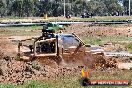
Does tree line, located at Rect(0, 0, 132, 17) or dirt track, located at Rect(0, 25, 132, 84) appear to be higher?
dirt track, located at Rect(0, 25, 132, 84)

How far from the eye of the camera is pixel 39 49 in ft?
52.6

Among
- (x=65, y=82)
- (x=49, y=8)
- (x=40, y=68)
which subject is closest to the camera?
(x=65, y=82)

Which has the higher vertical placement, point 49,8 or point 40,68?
point 40,68

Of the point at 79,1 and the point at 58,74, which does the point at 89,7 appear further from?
the point at 58,74

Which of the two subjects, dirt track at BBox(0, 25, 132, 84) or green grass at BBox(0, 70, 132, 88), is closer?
green grass at BBox(0, 70, 132, 88)

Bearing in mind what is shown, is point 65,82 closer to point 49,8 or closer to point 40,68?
point 40,68

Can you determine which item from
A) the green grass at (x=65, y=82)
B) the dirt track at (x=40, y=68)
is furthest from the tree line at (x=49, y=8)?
the green grass at (x=65, y=82)

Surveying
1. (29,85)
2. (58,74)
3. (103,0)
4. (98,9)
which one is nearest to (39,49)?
(58,74)

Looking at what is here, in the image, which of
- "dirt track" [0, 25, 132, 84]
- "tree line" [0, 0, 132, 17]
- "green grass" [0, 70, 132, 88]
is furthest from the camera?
"tree line" [0, 0, 132, 17]

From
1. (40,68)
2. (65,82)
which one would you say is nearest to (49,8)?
(40,68)

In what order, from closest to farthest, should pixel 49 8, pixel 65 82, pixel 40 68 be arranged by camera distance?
pixel 65 82 → pixel 40 68 → pixel 49 8

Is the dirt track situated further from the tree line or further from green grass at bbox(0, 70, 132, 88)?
the tree line

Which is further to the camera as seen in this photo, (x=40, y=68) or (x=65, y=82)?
(x=40, y=68)

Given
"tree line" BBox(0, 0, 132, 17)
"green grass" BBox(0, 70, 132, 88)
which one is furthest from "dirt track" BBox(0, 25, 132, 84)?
"tree line" BBox(0, 0, 132, 17)
